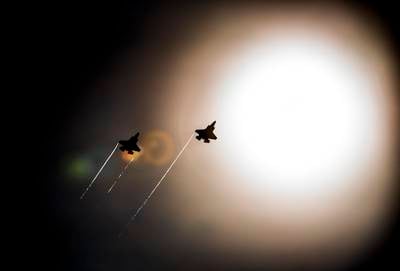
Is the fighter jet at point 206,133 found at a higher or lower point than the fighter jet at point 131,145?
higher

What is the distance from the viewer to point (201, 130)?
32.2 meters

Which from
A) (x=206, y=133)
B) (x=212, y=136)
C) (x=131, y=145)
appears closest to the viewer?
(x=131, y=145)

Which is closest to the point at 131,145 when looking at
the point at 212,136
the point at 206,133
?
the point at 206,133

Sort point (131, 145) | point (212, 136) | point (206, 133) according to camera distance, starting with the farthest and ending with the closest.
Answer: point (212, 136), point (206, 133), point (131, 145)

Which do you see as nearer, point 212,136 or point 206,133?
point 206,133

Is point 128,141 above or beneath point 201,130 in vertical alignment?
beneath

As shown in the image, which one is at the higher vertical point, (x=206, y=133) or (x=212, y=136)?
(x=212, y=136)

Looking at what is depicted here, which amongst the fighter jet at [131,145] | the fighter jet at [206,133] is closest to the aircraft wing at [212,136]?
the fighter jet at [206,133]

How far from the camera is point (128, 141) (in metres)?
32.0

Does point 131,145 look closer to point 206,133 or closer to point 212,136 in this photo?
point 206,133

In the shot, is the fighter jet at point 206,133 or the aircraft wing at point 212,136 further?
the aircraft wing at point 212,136

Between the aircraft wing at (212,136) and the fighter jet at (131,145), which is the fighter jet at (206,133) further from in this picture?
the fighter jet at (131,145)

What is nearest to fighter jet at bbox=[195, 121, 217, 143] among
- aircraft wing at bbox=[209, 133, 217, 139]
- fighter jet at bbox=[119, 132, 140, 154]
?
aircraft wing at bbox=[209, 133, 217, 139]

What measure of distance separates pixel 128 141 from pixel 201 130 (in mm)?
6287
